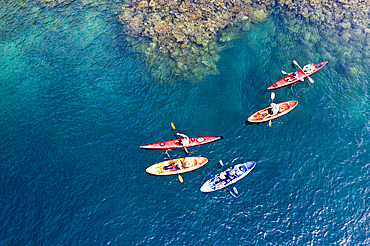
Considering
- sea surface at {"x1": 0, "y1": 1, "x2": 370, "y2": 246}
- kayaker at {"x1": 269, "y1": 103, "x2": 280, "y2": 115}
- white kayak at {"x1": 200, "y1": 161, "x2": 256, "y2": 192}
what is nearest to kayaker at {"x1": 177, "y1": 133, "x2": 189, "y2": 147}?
sea surface at {"x1": 0, "y1": 1, "x2": 370, "y2": 246}

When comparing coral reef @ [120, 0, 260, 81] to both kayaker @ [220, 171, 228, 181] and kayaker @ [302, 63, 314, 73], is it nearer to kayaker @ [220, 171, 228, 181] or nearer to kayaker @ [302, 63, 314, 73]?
kayaker @ [302, 63, 314, 73]

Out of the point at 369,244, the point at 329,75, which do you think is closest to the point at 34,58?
the point at 329,75

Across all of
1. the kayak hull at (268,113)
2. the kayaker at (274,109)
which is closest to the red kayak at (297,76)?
the kayak hull at (268,113)

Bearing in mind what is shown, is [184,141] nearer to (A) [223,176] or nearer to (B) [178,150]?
(B) [178,150]

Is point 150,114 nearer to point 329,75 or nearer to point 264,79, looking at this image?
point 264,79

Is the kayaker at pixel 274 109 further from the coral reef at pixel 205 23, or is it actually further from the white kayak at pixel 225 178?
the coral reef at pixel 205 23

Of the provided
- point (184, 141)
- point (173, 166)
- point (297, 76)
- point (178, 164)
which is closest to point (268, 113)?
point (297, 76)

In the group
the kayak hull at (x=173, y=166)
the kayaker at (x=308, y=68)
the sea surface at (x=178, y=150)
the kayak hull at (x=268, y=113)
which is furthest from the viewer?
the kayaker at (x=308, y=68)
